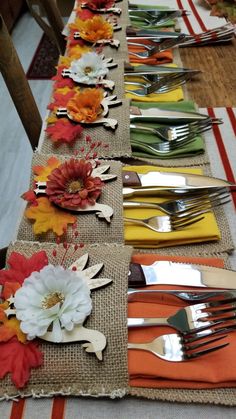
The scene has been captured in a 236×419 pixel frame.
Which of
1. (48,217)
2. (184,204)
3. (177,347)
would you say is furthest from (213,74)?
(177,347)

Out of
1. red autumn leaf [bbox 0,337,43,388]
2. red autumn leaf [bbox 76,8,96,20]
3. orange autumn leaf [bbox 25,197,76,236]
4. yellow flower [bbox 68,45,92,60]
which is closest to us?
red autumn leaf [bbox 0,337,43,388]

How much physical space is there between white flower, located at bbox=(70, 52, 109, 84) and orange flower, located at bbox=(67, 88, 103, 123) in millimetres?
103

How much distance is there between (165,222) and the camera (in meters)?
0.59

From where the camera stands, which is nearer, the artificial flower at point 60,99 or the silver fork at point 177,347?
the silver fork at point 177,347

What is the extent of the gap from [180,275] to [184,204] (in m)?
0.13

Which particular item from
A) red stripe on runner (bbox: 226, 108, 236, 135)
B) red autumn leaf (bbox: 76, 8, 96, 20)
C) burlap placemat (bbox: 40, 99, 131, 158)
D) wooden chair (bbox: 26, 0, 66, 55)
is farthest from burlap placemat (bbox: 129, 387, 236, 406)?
wooden chair (bbox: 26, 0, 66, 55)

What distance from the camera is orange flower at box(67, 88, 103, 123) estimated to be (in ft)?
2.39

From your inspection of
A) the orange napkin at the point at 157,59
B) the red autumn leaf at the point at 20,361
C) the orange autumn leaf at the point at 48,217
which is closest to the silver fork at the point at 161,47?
the orange napkin at the point at 157,59

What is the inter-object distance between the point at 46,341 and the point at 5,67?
54 cm

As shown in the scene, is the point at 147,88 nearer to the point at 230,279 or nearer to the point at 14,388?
the point at 230,279

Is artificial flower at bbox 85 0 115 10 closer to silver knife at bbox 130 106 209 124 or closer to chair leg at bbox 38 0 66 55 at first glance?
chair leg at bbox 38 0 66 55

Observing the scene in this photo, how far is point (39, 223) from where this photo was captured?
0.56 m

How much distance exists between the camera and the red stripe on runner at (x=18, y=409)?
409mm

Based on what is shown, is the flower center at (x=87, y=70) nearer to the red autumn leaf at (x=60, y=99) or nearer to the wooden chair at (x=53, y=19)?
the red autumn leaf at (x=60, y=99)
